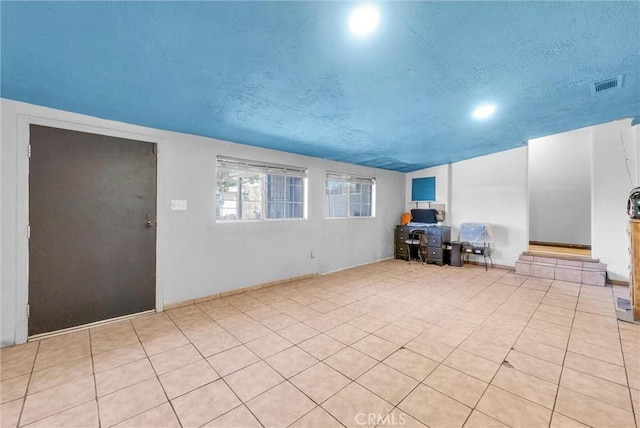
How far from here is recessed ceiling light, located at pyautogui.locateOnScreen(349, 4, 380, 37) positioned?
1.62 metres

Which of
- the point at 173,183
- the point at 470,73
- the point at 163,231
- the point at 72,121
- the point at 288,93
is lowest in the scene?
the point at 163,231

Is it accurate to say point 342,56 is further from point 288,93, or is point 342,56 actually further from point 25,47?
point 25,47

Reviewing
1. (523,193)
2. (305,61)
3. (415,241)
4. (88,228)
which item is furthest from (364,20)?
(523,193)

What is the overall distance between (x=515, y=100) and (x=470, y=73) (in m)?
1.15

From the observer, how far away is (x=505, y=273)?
520cm

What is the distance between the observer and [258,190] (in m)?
4.13

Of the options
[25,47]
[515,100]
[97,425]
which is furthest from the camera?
[515,100]

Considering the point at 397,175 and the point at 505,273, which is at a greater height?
the point at 397,175

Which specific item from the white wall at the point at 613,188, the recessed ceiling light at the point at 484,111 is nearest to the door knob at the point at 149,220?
the recessed ceiling light at the point at 484,111

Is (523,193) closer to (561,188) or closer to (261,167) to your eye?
(561,188)

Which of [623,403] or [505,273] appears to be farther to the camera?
[505,273]

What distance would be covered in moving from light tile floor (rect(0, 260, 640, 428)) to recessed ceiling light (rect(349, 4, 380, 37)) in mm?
2505

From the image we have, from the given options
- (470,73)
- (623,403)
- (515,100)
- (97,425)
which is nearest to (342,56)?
(470,73)

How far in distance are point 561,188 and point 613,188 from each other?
2.63 m
